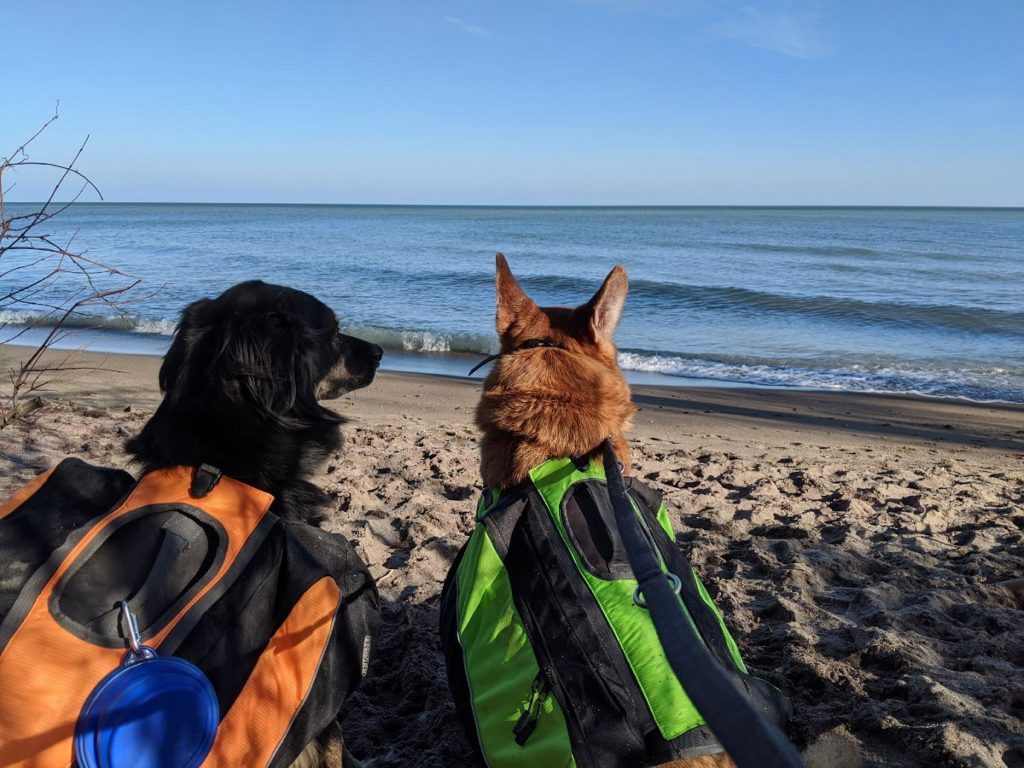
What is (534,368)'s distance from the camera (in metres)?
2.88

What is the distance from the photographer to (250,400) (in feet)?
8.63

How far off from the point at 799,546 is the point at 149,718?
4007 mm

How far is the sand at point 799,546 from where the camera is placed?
9.97 feet

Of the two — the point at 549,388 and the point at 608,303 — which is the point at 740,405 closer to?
the point at 608,303

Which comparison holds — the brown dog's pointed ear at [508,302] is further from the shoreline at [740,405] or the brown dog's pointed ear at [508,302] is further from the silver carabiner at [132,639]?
the shoreline at [740,405]

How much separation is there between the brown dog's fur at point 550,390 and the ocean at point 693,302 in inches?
83.8

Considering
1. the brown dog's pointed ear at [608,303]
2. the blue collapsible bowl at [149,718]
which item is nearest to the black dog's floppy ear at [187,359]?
the blue collapsible bowl at [149,718]

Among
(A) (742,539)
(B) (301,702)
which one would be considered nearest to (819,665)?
(A) (742,539)

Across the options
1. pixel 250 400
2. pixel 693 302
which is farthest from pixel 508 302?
pixel 693 302

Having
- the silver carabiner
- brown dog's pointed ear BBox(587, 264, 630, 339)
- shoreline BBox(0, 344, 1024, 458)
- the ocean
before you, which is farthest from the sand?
the ocean

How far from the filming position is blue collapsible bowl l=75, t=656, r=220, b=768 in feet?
6.21

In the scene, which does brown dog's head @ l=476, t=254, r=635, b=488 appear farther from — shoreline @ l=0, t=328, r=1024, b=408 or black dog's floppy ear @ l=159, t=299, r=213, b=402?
shoreline @ l=0, t=328, r=1024, b=408

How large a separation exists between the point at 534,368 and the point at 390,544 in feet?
7.90

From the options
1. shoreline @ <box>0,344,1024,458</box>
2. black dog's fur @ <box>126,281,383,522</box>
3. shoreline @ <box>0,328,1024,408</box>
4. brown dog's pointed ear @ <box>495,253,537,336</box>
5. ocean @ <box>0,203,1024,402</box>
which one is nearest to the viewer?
black dog's fur @ <box>126,281,383,522</box>
